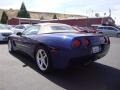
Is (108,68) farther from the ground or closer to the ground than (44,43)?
closer to the ground

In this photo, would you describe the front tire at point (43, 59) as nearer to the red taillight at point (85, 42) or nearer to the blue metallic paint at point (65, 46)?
the blue metallic paint at point (65, 46)

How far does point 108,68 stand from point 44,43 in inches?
79.6

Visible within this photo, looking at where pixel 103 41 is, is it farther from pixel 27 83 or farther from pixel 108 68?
pixel 27 83

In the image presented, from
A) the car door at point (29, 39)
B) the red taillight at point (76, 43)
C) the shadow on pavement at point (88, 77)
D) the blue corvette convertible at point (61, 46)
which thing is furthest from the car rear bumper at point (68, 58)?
the car door at point (29, 39)

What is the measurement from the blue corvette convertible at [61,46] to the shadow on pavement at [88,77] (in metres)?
0.34

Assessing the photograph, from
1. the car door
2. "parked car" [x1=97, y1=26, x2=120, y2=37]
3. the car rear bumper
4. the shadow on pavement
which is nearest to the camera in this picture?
the shadow on pavement

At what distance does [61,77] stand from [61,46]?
33.0 inches

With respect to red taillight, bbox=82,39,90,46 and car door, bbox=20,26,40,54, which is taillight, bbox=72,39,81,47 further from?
car door, bbox=20,26,40,54

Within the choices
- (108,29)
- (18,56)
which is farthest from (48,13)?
(18,56)

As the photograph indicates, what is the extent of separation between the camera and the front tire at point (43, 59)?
18.5 feet

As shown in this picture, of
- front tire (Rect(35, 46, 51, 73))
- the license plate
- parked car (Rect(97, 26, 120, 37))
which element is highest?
the license plate

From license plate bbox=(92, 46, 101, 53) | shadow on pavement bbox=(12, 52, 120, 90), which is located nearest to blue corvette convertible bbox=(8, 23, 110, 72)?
license plate bbox=(92, 46, 101, 53)

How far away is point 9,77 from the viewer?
5496mm

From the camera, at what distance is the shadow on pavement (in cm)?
476
